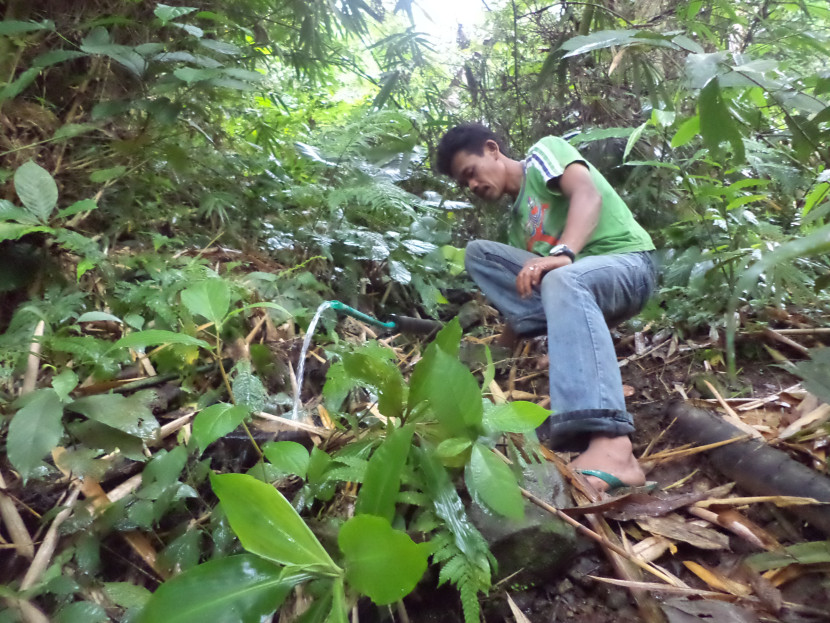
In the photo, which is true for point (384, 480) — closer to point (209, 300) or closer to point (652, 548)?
point (209, 300)

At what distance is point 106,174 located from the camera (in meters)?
1.49

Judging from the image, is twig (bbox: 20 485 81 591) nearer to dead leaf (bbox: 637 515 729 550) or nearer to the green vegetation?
the green vegetation

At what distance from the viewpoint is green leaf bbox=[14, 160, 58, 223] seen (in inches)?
45.2

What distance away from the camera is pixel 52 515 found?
752mm

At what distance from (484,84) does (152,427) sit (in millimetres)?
2860

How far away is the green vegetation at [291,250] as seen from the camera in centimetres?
68

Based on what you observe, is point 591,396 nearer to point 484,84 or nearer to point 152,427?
point 152,427

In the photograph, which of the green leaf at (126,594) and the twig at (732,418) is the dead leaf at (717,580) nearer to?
the twig at (732,418)

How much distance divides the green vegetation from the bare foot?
1.32 ft

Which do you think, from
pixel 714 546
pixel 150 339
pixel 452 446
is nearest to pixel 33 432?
pixel 150 339

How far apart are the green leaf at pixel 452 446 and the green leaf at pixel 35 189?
1.18m

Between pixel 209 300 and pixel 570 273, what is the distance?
3.89 ft

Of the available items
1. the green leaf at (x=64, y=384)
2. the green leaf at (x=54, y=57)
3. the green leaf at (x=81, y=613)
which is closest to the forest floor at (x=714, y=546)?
the green leaf at (x=81, y=613)

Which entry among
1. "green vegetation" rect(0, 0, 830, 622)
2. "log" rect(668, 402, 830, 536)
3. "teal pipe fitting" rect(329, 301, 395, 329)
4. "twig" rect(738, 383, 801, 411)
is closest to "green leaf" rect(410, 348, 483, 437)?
"green vegetation" rect(0, 0, 830, 622)
